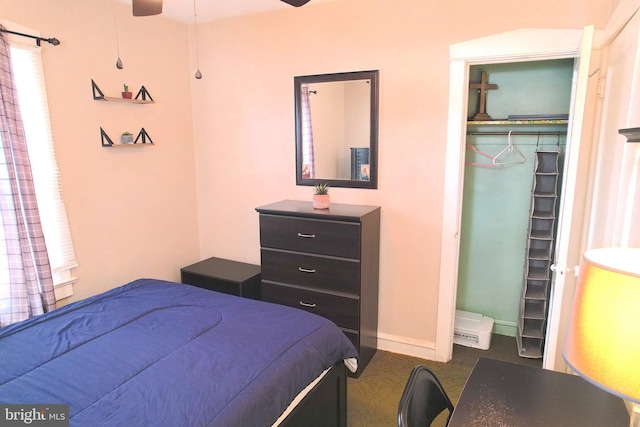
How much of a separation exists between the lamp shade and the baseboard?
221 cm

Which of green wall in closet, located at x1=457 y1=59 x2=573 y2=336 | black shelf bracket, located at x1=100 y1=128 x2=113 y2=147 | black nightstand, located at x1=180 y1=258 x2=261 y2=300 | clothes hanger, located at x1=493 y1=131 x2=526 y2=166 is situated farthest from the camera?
black nightstand, located at x1=180 y1=258 x2=261 y2=300

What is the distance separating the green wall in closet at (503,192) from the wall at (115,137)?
2433mm

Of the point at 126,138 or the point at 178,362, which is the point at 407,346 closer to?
the point at 178,362

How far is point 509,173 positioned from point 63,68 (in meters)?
3.22

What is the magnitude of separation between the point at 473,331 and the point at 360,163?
1.57m

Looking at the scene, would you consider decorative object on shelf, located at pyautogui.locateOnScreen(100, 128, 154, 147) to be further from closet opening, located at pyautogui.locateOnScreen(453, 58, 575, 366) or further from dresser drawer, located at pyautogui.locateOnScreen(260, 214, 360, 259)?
closet opening, located at pyautogui.locateOnScreen(453, 58, 575, 366)

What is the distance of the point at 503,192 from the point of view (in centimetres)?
319

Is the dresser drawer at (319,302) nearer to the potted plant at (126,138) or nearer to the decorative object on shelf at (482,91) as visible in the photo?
the potted plant at (126,138)

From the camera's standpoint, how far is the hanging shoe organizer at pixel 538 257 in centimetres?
290

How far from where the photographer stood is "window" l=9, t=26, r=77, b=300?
2.39 m

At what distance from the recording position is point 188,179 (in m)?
3.64

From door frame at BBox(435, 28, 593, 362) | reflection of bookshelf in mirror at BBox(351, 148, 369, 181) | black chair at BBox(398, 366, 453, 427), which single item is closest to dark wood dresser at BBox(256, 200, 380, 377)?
reflection of bookshelf in mirror at BBox(351, 148, 369, 181)

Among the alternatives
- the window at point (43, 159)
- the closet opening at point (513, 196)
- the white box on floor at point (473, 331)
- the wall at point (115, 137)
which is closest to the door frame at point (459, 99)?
the white box on floor at point (473, 331)

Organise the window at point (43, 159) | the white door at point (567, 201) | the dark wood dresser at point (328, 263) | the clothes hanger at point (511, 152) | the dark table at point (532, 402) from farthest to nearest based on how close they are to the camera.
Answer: the clothes hanger at point (511, 152), the dark wood dresser at point (328, 263), the window at point (43, 159), the white door at point (567, 201), the dark table at point (532, 402)
